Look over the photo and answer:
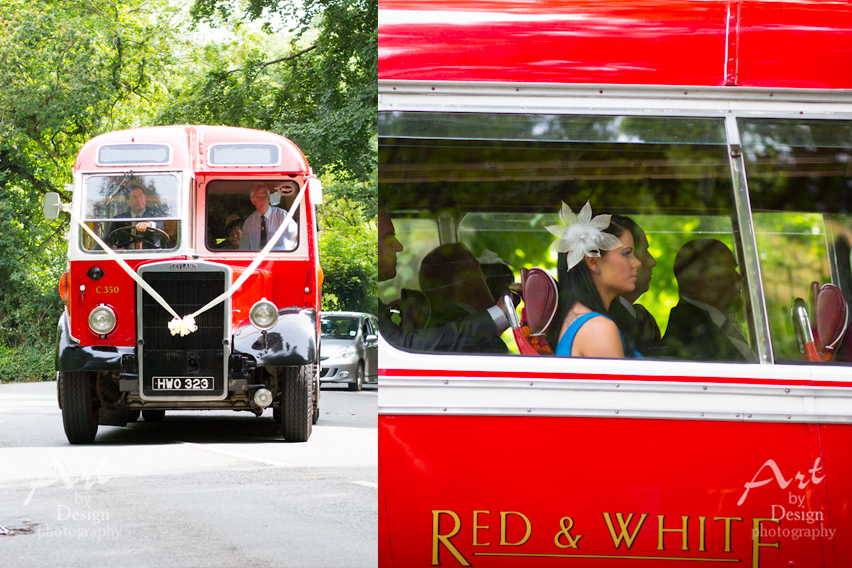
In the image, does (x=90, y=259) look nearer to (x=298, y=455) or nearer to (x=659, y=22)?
(x=298, y=455)

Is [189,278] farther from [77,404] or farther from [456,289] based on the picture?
[456,289]

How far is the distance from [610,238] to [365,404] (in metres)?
13.2

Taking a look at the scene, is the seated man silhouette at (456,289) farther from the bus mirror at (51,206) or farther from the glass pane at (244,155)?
the glass pane at (244,155)

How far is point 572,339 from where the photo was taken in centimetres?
348

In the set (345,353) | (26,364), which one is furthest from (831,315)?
(26,364)

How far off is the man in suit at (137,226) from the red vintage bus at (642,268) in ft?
26.5

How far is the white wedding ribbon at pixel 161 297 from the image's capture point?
10461 millimetres

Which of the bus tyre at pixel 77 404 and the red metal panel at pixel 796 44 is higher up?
the red metal panel at pixel 796 44

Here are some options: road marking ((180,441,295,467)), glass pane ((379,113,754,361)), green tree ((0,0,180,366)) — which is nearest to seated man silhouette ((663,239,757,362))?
glass pane ((379,113,754,361))

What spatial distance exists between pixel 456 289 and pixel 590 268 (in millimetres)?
476

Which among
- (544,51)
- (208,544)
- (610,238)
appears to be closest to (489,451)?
(610,238)

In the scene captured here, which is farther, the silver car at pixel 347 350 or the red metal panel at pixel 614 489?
the silver car at pixel 347 350

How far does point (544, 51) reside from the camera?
3453 mm

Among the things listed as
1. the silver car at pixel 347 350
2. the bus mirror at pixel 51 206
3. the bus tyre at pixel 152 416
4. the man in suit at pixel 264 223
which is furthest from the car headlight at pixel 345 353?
the bus mirror at pixel 51 206
